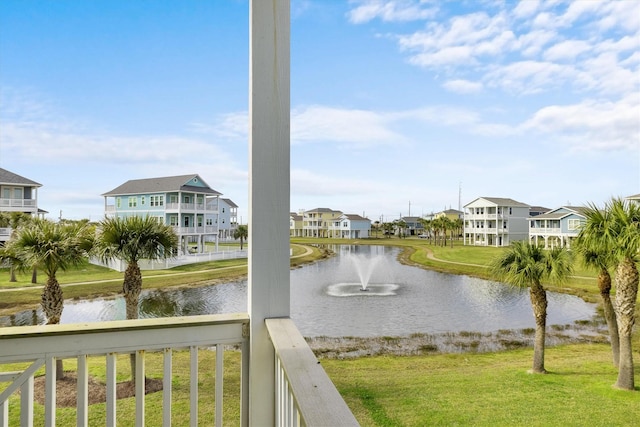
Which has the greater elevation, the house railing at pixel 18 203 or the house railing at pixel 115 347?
the house railing at pixel 18 203

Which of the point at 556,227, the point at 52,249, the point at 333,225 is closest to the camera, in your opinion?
the point at 52,249

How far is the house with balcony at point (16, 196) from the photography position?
197cm

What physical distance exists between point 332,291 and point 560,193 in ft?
20.5

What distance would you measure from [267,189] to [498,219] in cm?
566

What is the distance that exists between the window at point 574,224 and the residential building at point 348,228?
5.32 metres

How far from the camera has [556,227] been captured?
5.24 metres

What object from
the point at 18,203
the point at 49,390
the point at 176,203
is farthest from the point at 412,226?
the point at 49,390

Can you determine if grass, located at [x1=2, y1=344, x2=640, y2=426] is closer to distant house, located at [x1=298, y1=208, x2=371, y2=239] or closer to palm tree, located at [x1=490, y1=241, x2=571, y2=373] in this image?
palm tree, located at [x1=490, y1=241, x2=571, y2=373]

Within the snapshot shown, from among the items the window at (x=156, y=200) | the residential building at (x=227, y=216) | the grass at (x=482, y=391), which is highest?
the window at (x=156, y=200)

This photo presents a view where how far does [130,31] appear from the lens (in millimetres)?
2148

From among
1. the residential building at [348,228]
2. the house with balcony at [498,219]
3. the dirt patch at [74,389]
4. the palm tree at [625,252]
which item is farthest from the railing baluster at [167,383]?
the residential building at [348,228]

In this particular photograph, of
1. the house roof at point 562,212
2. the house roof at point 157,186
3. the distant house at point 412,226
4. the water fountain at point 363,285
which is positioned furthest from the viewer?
the water fountain at point 363,285

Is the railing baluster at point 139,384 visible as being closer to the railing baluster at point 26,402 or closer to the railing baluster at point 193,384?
the railing baluster at point 193,384

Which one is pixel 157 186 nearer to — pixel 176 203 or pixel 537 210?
pixel 176 203
